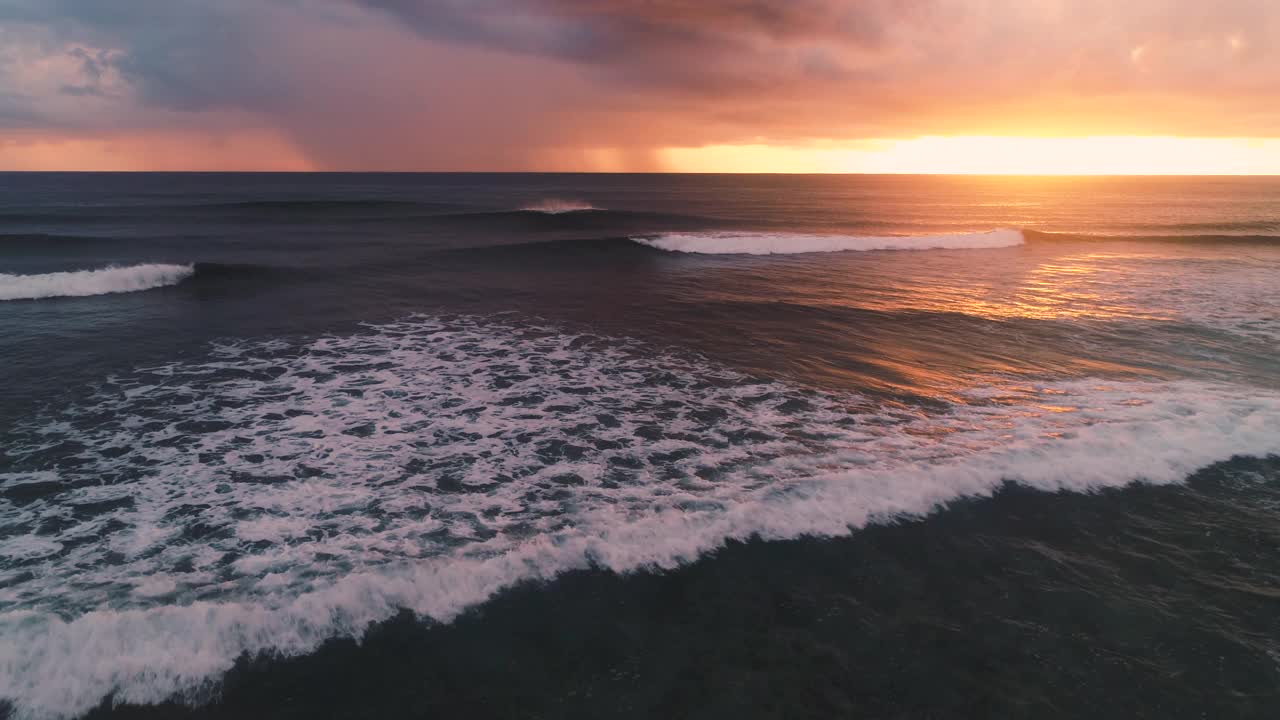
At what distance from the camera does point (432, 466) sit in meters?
8.48

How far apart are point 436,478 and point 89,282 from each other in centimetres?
2164

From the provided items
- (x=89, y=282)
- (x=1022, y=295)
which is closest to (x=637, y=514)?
(x=1022, y=295)

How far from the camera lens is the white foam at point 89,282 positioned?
1973 centimetres

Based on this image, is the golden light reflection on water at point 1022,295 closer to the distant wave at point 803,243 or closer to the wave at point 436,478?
the wave at point 436,478

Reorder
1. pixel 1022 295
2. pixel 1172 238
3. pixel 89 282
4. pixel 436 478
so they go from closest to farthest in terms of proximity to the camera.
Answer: pixel 436 478 → pixel 89 282 → pixel 1022 295 → pixel 1172 238

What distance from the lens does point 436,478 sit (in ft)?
26.7

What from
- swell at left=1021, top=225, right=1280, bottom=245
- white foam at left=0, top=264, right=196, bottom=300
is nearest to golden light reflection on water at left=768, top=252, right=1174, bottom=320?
swell at left=1021, top=225, right=1280, bottom=245

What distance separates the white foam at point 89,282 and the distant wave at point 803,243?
23.4 metres

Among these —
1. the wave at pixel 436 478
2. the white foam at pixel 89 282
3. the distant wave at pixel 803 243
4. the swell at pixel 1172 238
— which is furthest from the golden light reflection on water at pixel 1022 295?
the white foam at pixel 89 282

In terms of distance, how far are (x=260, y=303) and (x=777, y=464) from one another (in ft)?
59.8

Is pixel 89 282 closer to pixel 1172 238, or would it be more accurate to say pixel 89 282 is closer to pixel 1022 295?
pixel 1022 295

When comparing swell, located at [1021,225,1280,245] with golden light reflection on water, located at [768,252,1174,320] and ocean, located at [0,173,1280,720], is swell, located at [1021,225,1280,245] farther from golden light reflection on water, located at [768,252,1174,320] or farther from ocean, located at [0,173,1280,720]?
ocean, located at [0,173,1280,720]

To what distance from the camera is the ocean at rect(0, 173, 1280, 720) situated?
16.1 feet

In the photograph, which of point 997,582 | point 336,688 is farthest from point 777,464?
point 336,688
